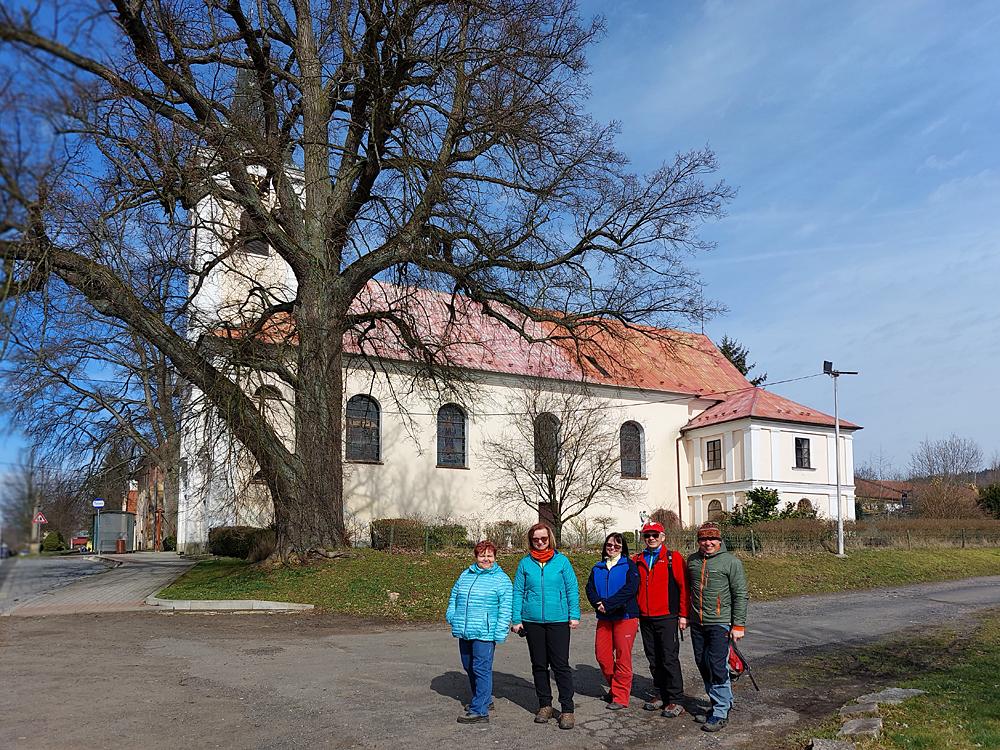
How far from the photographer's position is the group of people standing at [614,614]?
23.7ft

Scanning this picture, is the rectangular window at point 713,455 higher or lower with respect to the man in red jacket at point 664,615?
higher

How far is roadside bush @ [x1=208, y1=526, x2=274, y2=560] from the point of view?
1042 inches

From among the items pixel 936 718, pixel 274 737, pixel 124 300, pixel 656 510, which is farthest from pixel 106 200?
pixel 656 510

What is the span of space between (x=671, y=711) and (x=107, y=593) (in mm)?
15115

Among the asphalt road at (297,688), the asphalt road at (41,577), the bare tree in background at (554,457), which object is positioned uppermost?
→ the bare tree in background at (554,457)

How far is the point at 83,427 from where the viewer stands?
21312 mm

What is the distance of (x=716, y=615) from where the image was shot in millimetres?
7258

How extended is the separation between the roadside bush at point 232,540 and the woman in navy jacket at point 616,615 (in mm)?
19761

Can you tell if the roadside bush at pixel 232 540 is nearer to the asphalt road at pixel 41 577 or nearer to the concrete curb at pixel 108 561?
the concrete curb at pixel 108 561

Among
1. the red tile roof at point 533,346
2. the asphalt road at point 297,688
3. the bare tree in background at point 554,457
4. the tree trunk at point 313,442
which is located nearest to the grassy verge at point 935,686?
the asphalt road at point 297,688

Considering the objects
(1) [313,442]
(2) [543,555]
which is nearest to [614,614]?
(2) [543,555]

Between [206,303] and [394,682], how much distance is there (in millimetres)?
22277

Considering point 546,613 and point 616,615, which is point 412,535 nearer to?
point 616,615

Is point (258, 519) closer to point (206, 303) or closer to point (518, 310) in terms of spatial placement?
point (206, 303)
